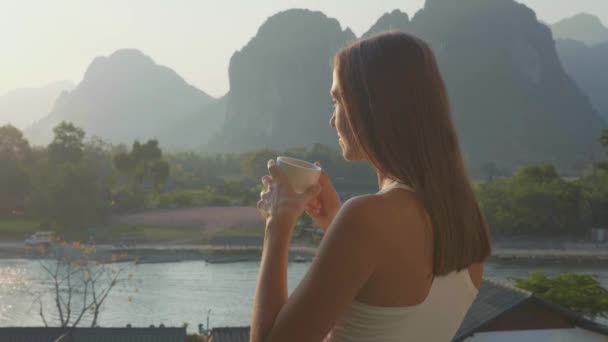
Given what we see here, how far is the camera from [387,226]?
0.44m

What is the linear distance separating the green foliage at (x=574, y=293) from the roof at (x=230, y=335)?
5.70 m

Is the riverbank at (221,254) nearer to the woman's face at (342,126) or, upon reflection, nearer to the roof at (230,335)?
the roof at (230,335)

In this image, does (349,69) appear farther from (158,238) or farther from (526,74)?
(526,74)

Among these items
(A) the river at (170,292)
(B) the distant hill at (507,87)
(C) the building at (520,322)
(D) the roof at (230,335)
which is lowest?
(A) the river at (170,292)

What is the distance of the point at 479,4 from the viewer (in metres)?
55.9

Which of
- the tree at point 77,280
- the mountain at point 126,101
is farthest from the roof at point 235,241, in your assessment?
the mountain at point 126,101

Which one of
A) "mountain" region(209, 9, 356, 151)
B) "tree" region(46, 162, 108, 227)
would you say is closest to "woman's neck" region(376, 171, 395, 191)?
"tree" region(46, 162, 108, 227)

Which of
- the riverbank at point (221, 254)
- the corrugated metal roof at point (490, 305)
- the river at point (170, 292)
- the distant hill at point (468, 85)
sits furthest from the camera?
the distant hill at point (468, 85)

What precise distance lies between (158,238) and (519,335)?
54.5 ft

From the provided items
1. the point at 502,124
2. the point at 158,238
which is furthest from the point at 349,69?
the point at 502,124

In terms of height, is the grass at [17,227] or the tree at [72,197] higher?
the tree at [72,197]

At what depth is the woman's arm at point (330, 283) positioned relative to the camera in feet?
1.41

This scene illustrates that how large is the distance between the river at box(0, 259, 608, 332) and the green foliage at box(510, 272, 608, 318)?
13.6 feet

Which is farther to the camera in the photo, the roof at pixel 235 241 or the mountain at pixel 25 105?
the mountain at pixel 25 105
